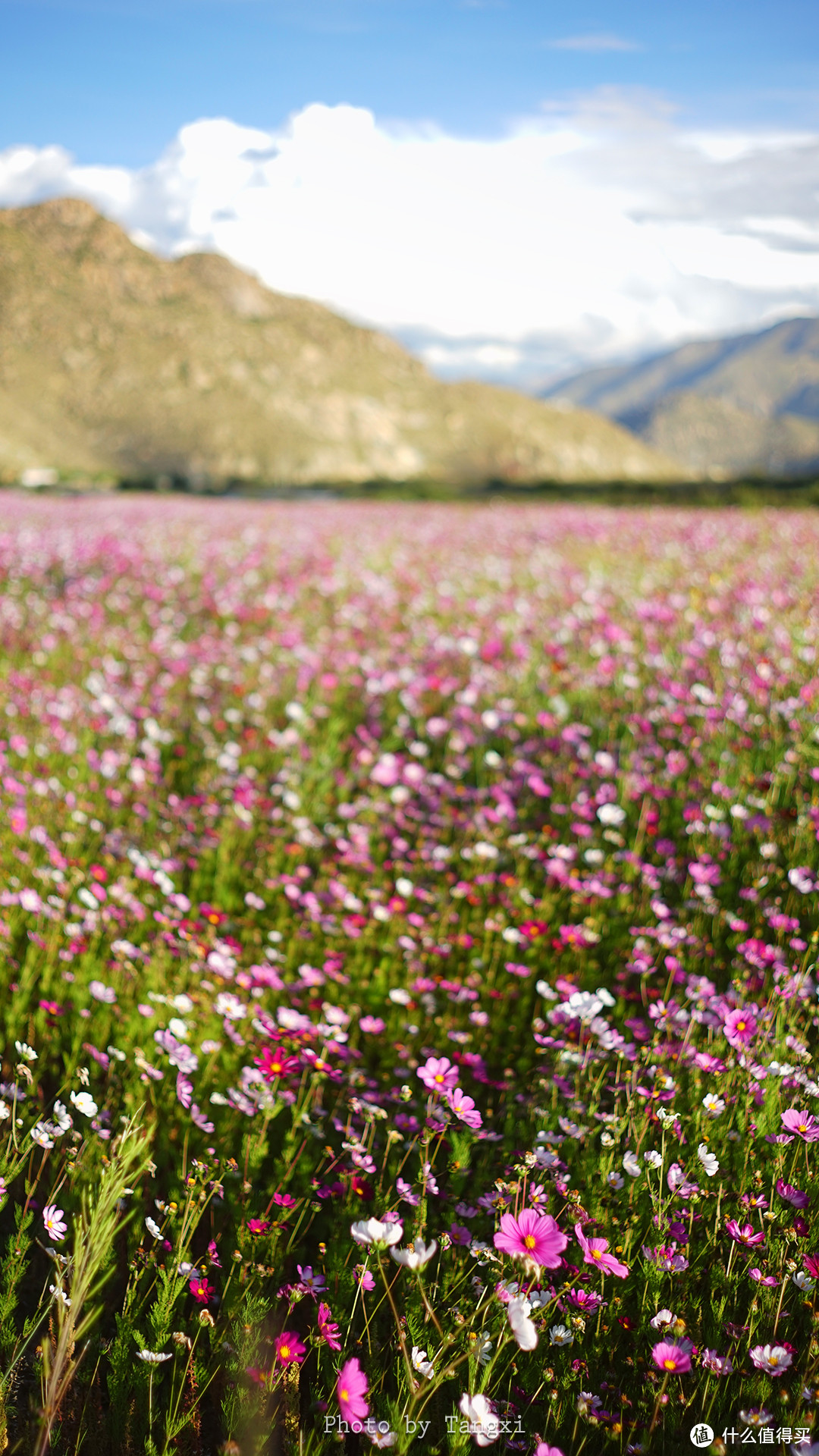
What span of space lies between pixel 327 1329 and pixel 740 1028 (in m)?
1.59

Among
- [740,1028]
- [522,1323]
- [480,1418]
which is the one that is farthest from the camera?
[740,1028]

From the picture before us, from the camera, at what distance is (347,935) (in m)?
3.94

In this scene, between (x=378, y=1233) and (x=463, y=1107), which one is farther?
(x=463, y=1107)

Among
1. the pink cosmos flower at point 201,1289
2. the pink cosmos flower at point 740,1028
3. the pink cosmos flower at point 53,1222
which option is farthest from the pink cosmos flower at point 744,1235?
the pink cosmos flower at point 53,1222

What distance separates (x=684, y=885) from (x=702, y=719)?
163cm

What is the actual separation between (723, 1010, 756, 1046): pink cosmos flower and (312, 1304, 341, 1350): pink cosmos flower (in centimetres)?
139

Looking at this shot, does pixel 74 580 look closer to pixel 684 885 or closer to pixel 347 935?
pixel 347 935

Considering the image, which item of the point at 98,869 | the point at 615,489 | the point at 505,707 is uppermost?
the point at 615,489

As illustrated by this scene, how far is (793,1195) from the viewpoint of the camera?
2.23 meters

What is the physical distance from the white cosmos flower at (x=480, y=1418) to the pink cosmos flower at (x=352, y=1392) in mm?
221

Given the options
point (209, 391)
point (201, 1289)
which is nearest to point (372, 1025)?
point (201, 1289)

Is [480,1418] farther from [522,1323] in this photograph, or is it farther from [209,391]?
[209,391]

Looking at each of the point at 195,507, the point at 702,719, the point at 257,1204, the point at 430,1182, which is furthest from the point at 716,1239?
the point at 195,507

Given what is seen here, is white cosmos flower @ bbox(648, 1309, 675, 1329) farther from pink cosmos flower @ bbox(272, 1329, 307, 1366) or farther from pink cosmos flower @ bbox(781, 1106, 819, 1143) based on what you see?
pink cosmos flower @ bbox(272, 1329, 307, 1366)
